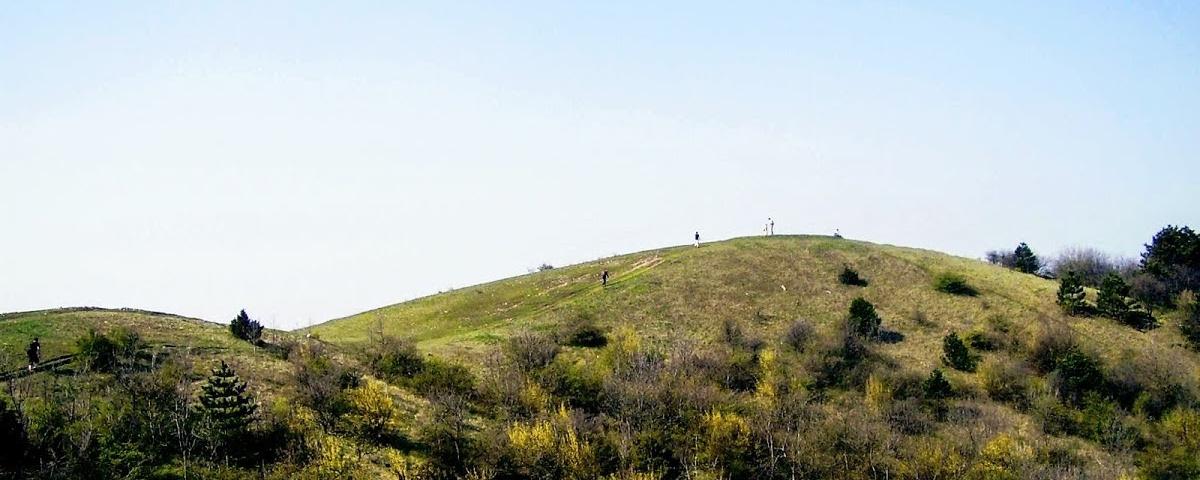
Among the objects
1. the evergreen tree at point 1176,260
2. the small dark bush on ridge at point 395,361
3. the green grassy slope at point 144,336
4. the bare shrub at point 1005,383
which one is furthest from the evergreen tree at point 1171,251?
the green grassy slope at point 144,336

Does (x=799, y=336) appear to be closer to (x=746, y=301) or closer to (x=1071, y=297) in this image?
(x=746, y=301)

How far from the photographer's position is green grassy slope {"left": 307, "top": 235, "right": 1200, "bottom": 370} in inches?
2655

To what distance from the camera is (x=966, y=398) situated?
59.0 m

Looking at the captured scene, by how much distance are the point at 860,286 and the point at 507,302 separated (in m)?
32.1

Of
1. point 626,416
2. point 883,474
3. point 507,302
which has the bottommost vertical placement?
point 883,474

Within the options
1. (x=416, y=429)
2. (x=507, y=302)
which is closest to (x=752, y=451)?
(x=416, y=429)

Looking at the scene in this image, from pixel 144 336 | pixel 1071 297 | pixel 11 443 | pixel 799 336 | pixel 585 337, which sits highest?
pixel 144 336

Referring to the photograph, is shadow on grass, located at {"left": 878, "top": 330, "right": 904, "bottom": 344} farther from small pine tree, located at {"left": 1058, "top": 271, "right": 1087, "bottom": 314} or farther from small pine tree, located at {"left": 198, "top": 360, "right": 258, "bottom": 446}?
small pine tree, located at {"left": 198, "top": 360, "right": 258, "bottom": 446}

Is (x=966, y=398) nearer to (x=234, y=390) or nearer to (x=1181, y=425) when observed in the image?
(x=1181, y=425)

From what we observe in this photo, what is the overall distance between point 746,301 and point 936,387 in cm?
1868

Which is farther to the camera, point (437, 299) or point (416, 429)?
point (437, 299)

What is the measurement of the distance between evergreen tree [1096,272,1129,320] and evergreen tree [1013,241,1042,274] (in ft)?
49.0

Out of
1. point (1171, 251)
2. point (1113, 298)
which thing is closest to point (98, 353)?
point (1113, 298)

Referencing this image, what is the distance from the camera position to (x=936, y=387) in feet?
191
